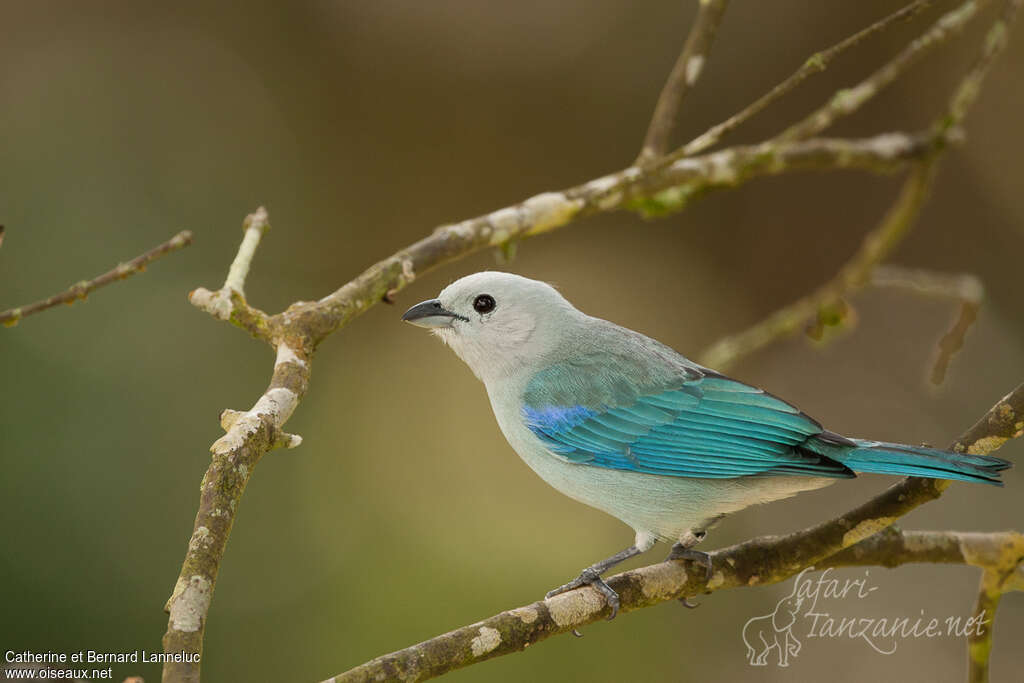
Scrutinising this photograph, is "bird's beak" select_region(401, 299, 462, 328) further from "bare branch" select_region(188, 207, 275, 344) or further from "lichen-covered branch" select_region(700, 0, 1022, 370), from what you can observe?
"lichen-covered branch" select_region(700, 0, 1022, 370)

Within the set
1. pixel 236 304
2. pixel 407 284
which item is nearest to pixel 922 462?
pixel 407 284

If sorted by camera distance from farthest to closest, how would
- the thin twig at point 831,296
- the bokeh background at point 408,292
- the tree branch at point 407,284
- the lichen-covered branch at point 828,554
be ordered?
the bokeh background at point 408,292 → the thin twig at point 831,296 → the lichen-covered branch at point 828,554 → the tree branch at point 407,284

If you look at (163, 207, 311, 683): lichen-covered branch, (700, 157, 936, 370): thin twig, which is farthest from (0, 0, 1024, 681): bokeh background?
(163, 207, 311, 683): lichen-covered branch

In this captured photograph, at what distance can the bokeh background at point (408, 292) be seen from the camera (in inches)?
215

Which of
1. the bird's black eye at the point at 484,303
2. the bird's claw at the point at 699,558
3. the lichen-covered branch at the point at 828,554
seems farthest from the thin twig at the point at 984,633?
the bird's black eye at the point at 484,303

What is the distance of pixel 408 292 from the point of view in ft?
20.5

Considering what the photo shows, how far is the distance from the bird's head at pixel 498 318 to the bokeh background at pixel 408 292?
2211 millimetres

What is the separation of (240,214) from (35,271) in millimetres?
1291

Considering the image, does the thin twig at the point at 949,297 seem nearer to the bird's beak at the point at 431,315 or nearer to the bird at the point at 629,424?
the bird at the point at 629,424

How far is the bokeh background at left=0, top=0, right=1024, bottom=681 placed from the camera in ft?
17.9

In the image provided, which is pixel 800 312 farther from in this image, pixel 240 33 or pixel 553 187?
pixel 240 33

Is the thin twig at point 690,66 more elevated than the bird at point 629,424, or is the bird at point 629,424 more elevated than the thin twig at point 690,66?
the thin twig at point 690,66

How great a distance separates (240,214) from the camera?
650 centimetres

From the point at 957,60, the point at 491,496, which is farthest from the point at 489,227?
the point at 957,60
